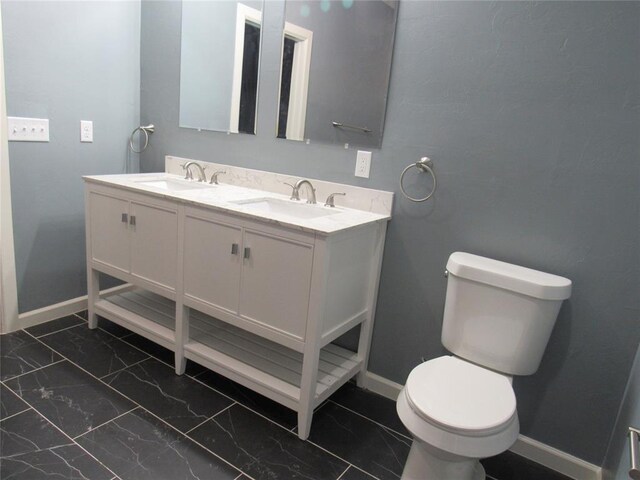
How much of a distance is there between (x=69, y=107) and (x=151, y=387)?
5.10 ft

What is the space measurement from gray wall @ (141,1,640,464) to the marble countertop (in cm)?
23

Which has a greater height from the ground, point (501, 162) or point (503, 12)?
point (503, 12)

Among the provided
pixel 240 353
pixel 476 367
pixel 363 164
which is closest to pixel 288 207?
pixel 363 164

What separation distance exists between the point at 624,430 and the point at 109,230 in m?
2.36

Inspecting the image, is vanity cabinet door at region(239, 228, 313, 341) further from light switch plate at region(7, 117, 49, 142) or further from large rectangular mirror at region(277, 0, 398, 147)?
light switch plate at region(7, 117, 49, 142)

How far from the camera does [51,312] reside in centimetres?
245

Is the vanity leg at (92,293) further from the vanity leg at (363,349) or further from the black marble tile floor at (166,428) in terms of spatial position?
the vanity leg at (363,349)

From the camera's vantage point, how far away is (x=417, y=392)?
1.35 m

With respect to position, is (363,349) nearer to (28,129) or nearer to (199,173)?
(199,173)

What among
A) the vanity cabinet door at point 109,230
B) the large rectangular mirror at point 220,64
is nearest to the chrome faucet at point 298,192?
the large rectangular mirror at point 220,64

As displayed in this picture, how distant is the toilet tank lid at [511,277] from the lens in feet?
4.83

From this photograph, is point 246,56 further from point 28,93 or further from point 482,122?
point 482,122

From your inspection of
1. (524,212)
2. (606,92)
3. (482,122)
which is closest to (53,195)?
(482,122)

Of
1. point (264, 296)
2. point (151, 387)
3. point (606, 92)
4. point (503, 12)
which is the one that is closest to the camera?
point (606, 92)
